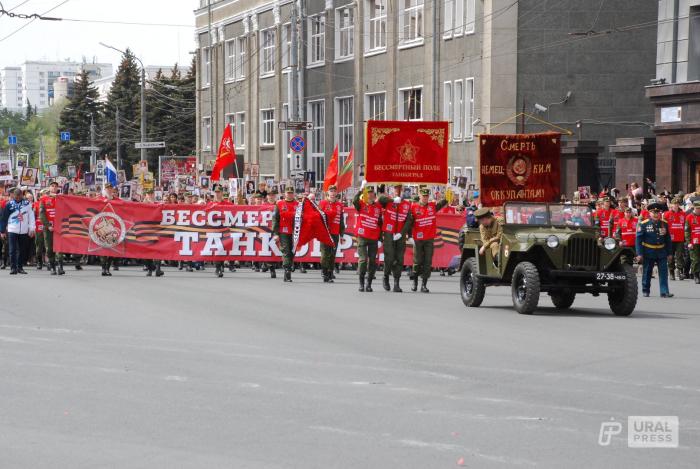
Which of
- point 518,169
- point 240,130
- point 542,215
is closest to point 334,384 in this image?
point 542,215

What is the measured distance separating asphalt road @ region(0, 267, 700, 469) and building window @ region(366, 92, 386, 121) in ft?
116

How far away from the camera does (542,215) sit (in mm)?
19156

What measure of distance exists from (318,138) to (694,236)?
37.3m

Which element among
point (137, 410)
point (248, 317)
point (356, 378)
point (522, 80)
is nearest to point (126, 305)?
point (248, 317)

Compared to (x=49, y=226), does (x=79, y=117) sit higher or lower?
higher

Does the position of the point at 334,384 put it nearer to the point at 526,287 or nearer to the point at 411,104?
the point at 526,287

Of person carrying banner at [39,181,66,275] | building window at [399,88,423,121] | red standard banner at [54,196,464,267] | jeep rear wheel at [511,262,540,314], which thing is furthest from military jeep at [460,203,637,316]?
building window at [399,88,423,121]

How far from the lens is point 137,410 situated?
9641mm

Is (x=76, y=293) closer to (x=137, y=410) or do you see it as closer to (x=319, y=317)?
(x=319, y=317)

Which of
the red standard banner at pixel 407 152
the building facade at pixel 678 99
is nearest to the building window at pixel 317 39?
the building facade at pixel 678 99

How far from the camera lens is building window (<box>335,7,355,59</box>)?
5772 cm

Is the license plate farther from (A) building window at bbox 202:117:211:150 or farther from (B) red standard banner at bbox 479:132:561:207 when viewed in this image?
(A) building window at bbox 202:117:211:150

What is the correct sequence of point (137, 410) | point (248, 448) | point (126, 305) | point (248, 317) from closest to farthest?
1. point (248, 448)
2. point (137, 410)
3. point (248, 317)
4. point (126, 305)

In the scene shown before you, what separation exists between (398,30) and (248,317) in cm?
3612
